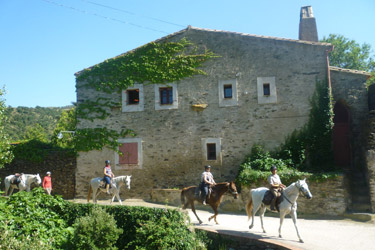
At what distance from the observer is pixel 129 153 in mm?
16172

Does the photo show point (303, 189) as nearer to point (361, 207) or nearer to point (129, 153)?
point (361, 207)

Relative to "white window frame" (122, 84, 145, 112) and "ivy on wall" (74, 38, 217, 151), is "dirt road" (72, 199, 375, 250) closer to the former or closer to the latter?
"white window frame" (122, 84, 145, 112)

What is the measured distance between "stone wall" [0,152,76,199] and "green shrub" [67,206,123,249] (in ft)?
30.3

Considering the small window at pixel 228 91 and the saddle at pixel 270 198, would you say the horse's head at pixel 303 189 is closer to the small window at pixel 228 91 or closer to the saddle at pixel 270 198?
the saddle at pixel 270 198

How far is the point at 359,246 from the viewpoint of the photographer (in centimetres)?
789

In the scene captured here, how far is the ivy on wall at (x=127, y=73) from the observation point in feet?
52.7

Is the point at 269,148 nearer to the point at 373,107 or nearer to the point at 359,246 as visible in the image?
the point at 373,107

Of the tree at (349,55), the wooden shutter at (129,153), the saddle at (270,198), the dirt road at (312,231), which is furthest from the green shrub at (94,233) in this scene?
the tree at (349,55)

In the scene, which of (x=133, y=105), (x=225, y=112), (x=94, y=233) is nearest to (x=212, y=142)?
(x=225, y=112)

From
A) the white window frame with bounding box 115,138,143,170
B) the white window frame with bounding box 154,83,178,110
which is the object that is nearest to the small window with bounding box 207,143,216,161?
the white window frame with bounding box 154,83,178,110

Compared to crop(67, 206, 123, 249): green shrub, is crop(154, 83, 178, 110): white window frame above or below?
above

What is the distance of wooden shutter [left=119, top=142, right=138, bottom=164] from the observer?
52.9 ft

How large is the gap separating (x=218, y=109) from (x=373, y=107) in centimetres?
775

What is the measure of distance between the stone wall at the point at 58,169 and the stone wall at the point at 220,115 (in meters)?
0.57
